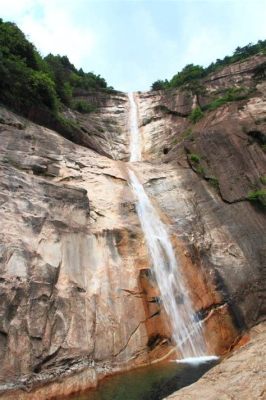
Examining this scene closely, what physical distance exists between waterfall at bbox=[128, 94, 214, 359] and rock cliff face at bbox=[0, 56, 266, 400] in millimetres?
283

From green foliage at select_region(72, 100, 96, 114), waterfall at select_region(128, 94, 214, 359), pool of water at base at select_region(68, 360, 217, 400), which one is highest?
green foliage at select_region(72, 100, 96, 114)

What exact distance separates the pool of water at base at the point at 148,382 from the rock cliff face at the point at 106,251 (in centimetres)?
35

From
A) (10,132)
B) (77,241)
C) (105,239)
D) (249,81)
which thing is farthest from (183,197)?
(249,81)

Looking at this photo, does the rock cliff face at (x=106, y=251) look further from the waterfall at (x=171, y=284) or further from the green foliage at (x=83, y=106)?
A: the green foliage at (x=83, y=106)

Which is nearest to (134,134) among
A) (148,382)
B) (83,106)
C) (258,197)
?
(83,106)

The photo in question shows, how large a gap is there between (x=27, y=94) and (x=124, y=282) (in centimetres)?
1152

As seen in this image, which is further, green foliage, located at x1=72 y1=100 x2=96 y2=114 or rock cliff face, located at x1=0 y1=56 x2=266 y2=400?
green foliage, located at x1=72 y1=100 x2=96 y2=114

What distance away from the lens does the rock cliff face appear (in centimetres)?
1031

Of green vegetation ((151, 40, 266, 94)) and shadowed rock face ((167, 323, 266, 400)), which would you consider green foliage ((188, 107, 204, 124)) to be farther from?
shadowed rock face ((167, 323, 266, 400))

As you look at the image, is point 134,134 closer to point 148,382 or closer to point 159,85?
point 159,85

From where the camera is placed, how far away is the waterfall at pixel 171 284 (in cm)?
1241

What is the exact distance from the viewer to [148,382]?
1020cm

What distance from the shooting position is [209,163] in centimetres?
2000

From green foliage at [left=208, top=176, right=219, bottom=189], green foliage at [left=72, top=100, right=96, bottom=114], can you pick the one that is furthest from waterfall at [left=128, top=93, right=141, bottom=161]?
green foliage at [left=208, top=176, right=219, bottom=189]
